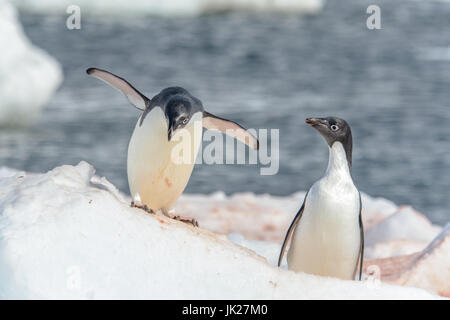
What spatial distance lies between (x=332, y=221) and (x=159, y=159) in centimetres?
85

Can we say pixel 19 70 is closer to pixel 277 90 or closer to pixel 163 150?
pixel 277 90

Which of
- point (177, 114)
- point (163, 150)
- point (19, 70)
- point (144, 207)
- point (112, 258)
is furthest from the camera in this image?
point (19, 70)

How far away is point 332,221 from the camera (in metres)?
3.66

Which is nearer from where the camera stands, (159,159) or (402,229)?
(159,159)

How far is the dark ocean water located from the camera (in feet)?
46.5

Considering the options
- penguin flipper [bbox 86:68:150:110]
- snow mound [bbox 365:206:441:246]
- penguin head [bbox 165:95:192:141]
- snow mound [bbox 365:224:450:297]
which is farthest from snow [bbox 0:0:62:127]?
snow mound [bbox 365:224:450:297]

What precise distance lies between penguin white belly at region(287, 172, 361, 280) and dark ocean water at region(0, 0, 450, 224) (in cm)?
873

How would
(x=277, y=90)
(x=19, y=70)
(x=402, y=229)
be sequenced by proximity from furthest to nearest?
(x=277, y=90)
(x=19, y=70)
(x=402, y=229)

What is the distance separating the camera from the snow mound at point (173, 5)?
28.2 metres

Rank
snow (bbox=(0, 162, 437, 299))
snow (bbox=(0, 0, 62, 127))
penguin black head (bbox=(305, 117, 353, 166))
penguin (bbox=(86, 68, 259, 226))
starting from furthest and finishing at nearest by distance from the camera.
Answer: snow (bbox=(0, 0, 62, 127)), penguin black head (bbox=(305, 117, 353, 166)), penguin (bbox=(86, 68, 259, 226)), snow (bbox=(0, 162, 437, 299))

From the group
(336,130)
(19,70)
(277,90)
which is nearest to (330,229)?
(336,130)

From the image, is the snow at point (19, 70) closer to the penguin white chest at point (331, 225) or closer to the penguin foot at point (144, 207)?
the penguin white chest at point (331, 225)

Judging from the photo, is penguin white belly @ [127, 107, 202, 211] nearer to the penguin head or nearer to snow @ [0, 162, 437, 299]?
the penguin head

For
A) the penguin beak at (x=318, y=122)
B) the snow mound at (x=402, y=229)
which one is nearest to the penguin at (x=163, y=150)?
the penguin beak at (x=318, y=122)
